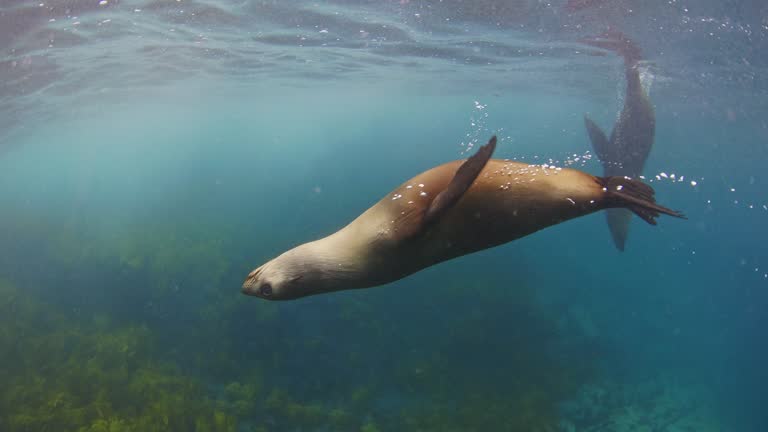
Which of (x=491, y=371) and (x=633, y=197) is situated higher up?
(x=633, y=197)

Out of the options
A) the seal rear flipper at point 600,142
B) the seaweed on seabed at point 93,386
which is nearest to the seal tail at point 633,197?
the seaweed on seabed at point 93,386

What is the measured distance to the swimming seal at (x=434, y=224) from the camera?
1.86 m

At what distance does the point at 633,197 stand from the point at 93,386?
8895mm

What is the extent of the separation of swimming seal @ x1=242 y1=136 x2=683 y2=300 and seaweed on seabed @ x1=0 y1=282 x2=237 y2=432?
5.78 metres

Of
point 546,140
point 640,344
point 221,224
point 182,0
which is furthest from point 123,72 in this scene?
point 546,140

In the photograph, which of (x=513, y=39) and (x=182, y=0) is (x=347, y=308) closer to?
(x=182, y=0)

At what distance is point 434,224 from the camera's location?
179cm

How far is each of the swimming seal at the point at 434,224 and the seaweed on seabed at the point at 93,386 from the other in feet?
19.0

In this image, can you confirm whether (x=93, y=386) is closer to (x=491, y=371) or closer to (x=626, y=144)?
(x=491, y=371)

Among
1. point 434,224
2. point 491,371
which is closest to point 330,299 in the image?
point 491,371

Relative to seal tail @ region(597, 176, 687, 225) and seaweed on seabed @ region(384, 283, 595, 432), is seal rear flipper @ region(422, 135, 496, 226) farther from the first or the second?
seaweed on seabed @ region(384, 283, 595, 432)

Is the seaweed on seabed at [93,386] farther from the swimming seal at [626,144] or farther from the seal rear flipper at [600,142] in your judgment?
the seal rear flipper at [600,142]

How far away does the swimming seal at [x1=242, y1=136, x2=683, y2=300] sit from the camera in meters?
1.86

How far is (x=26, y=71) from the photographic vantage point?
14.1 meters
